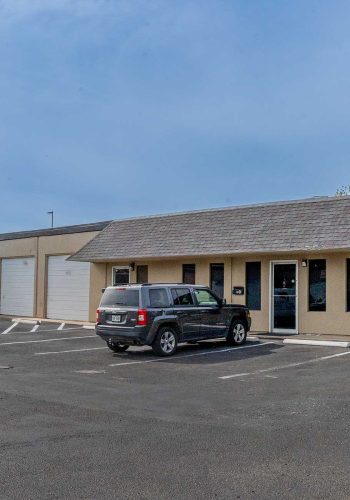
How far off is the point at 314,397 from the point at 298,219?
10.5 meters

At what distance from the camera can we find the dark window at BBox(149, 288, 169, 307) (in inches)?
579

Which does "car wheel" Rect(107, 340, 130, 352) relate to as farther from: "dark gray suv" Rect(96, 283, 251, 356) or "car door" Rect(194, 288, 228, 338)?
"car door" Rect(194, 288, 228, 338)

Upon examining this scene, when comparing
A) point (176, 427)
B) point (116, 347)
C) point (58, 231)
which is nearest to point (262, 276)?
point (116, 347)

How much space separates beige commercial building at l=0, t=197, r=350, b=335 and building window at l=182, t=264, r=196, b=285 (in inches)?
1.4

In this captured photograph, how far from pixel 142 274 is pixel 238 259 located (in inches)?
183

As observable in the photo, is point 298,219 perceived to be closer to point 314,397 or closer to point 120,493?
point 314,397

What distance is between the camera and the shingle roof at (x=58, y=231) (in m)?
26.3

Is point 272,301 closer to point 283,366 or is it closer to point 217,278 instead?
point 217,278

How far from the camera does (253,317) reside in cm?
2031

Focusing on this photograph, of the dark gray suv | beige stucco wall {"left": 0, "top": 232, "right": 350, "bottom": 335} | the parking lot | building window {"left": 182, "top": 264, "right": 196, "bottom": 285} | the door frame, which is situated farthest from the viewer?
building window {"left": 182, "top": 264, "right": 196, "bottom": 285}

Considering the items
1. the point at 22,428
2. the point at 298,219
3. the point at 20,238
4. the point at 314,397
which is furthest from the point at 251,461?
the point at 20,238

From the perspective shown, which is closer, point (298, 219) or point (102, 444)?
point (102, 444)

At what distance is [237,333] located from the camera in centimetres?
1686

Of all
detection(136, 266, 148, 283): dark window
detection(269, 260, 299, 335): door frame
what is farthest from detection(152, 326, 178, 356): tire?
detection(136, 266, 148, 283): dark window
